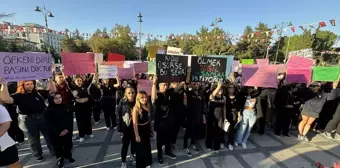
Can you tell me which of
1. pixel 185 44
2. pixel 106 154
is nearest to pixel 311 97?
pixel 106 154

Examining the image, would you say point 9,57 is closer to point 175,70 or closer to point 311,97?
point 175,70

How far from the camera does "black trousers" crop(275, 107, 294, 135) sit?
5.42m

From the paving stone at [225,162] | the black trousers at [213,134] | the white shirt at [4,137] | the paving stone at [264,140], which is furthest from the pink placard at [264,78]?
the white shirt at [4,137]

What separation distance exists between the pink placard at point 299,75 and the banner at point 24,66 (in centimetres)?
650

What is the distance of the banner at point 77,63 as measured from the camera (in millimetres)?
4996

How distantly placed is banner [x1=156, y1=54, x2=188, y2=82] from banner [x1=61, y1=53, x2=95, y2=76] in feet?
8.02

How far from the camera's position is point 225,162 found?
4.22 meters

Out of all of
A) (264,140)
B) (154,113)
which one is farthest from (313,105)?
(154,113)

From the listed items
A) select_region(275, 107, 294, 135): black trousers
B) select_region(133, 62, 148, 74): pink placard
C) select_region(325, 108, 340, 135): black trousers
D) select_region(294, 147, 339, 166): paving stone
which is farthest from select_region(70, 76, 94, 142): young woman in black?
select_region(325, 108, 340, 135): black trousers

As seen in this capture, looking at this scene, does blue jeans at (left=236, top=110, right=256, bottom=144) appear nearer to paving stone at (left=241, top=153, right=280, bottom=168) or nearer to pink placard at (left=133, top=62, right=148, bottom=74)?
paving stone at (left=241, top=153, right=280, bottom=168)

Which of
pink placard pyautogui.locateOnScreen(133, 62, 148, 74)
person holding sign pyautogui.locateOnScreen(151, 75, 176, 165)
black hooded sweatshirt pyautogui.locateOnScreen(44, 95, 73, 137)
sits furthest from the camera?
pink placard pyautogui.locateOnScreen(133, 62, 148, 74)

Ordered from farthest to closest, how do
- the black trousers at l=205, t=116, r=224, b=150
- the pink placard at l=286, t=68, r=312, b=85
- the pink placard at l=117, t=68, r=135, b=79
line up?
the pink placard at l=117, t=68, r=135, b=79 < the pink placard at l=286, t=68, r=312, b=85 < the black trousers at l=205, t=116, r=224, b=150

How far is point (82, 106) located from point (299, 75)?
20.7 ft

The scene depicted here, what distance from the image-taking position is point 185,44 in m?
53.3
